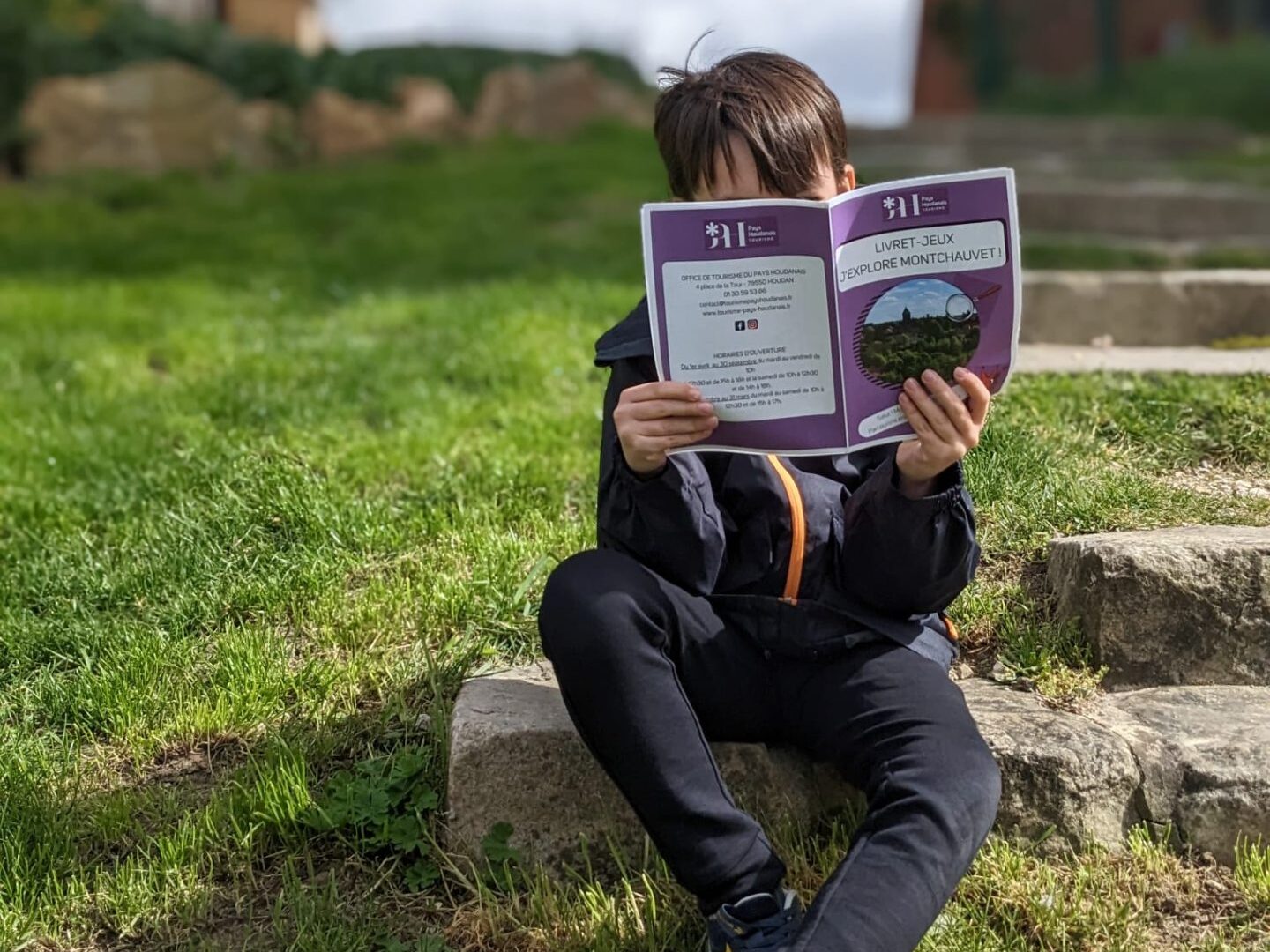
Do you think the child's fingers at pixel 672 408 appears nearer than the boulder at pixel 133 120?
Yes

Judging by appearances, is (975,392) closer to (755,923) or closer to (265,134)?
(755,923)

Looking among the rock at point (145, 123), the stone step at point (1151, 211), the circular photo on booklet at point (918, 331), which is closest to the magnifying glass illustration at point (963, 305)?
the circular photo on booklet at point (918, 331)

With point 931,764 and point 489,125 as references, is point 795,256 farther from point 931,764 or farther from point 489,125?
point 489,125

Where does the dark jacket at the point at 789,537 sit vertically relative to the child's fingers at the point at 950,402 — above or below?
below

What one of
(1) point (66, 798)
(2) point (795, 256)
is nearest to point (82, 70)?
(1) point (66, 798)

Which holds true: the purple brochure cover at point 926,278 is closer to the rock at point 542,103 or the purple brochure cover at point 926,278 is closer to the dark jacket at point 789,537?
the dark jacket at point 789,537

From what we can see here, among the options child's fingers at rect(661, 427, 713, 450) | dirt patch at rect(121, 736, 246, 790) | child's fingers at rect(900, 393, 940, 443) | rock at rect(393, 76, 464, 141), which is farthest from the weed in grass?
rock at rect(393, 76, 464, 141)

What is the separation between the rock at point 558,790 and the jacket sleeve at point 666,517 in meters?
0.29

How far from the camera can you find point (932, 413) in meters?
1.85

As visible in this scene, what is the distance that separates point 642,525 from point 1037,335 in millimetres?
2448

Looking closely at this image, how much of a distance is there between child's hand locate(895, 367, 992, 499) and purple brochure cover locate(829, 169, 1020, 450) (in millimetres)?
26

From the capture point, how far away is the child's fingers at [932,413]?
185cm

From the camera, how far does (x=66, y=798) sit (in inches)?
87.6

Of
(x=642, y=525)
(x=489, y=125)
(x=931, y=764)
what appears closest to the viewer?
(x=931, y=764)
